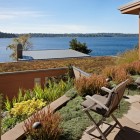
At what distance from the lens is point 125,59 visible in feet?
35.9

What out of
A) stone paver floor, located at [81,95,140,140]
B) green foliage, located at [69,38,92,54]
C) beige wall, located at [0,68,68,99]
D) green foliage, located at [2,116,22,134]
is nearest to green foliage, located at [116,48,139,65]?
beige wall, located at [0,68,68,99]

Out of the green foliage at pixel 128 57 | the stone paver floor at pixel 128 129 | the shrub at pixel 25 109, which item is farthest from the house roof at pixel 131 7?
the shrub at pixel 25 109

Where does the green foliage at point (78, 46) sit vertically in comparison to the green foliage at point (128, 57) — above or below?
A: above

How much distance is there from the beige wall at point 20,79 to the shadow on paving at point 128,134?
21.5 feet

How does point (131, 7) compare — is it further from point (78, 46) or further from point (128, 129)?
point (78, 46)

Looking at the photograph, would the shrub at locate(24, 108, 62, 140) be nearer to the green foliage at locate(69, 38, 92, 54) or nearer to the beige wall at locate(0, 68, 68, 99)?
the beige wall at locate(0, 68, 68, 99)

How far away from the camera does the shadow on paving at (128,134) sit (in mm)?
4484

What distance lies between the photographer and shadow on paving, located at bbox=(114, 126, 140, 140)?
4484mm

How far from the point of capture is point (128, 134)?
4.61 meters

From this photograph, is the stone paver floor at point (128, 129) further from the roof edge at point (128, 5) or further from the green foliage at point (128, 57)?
the roof edge at point (128, 5)

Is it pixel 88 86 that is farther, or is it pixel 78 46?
pixel 78 46

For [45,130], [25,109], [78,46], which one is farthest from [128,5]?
[78,46]

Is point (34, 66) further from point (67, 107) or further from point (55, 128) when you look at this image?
point (55, 128)

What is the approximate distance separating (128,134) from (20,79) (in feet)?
22.4
